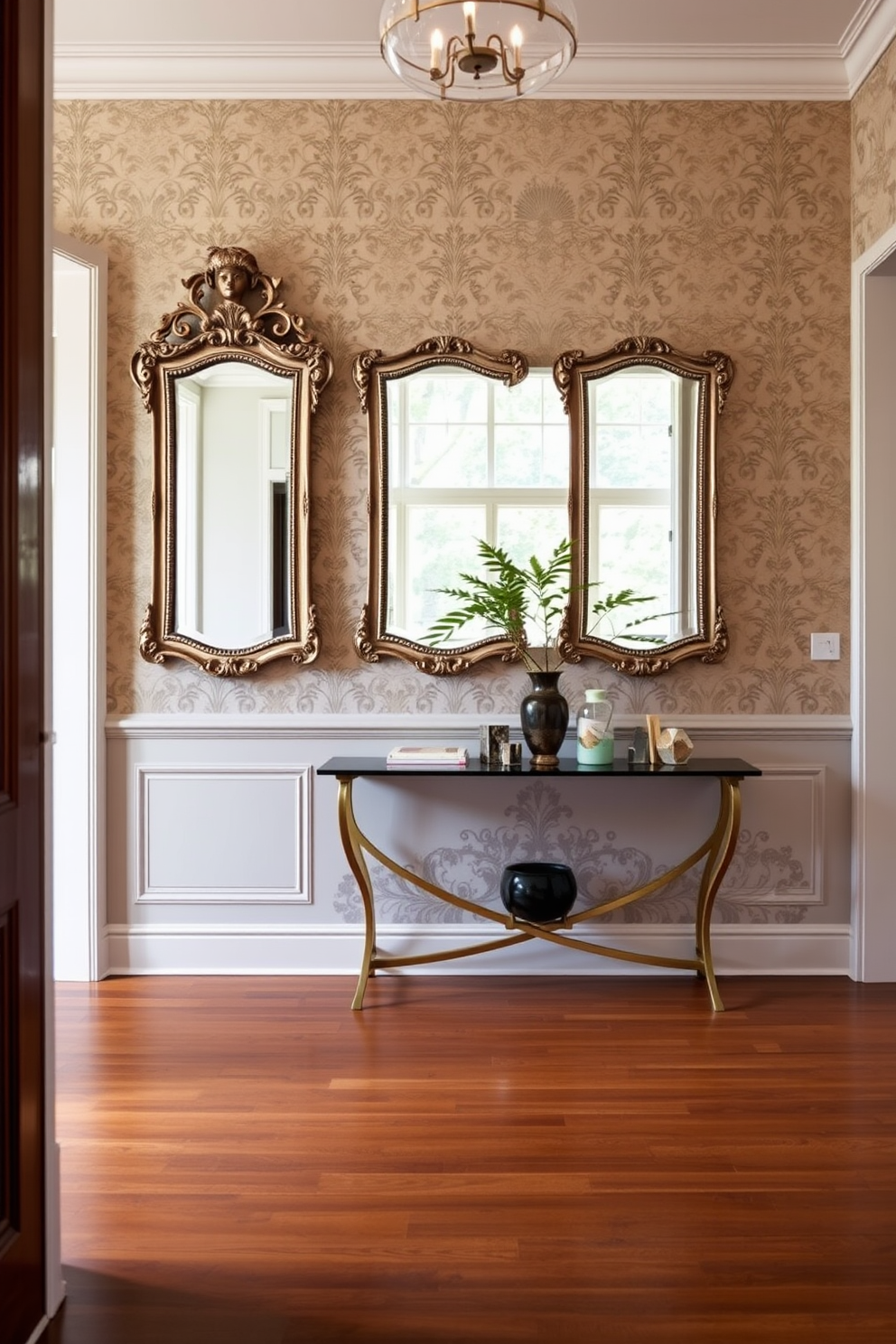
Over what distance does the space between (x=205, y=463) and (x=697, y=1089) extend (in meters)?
2.63

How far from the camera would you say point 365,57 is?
3.95 metres

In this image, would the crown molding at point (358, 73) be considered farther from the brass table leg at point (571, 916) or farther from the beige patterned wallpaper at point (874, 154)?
the brass table leg at point (571, 916)

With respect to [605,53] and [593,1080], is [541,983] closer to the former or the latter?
[593,1080]

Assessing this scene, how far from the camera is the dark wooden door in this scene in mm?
1887

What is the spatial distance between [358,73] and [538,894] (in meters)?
2.96

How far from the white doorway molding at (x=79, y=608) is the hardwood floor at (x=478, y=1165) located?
306mm

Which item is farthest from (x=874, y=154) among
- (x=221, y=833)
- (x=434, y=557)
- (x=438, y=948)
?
(x=221, y=833)

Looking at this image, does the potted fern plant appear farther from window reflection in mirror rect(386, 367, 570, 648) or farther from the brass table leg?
the brass table leg

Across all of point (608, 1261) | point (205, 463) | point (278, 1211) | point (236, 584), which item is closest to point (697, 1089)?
point (608, 1261)

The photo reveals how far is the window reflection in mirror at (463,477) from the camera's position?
13.1 ft

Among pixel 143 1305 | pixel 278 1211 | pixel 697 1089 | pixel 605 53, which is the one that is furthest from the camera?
pixel 605 53

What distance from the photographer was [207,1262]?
2.15m

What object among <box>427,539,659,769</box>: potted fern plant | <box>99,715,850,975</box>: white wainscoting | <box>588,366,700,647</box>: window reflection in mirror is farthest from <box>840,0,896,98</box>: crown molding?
<box>99,715,850,975</box>: white wainscoting

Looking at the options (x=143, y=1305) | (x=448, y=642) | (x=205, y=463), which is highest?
(x=205, y=463)
